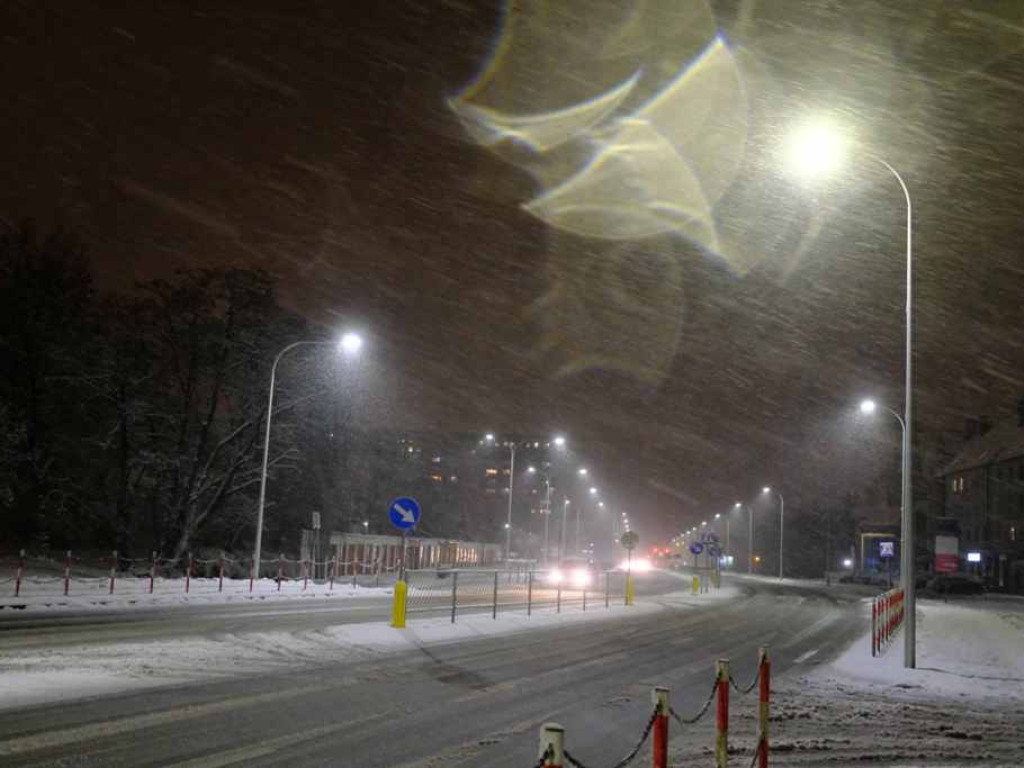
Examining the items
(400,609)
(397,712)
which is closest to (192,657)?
(397,712)

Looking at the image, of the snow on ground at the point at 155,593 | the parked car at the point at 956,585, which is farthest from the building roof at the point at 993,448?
the snow on ground at the point at 155,593

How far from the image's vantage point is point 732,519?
152000mm

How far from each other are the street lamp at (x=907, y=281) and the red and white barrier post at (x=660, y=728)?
42.7 feet

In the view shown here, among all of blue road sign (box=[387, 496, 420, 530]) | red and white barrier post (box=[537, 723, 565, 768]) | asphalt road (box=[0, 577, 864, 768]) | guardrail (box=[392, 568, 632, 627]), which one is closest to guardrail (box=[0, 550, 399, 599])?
guardrail (box=[392, 568, 632, 627])

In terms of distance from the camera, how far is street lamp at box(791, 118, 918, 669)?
650 inches

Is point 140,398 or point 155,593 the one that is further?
point 140,398

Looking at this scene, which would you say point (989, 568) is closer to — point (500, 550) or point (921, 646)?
point (500, 550)

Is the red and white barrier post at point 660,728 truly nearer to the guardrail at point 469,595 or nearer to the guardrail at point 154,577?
the guardrail at point 469,595

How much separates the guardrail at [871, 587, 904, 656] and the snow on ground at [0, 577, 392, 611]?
18.7 m

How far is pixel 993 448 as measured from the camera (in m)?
77.8

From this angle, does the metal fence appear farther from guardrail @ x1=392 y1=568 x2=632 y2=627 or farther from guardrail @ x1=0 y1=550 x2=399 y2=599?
guardrail @ x1=0 y1=550 x2=399 y2=599

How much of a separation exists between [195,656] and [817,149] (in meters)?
13.1

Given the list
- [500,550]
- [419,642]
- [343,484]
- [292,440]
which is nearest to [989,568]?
[500,550]

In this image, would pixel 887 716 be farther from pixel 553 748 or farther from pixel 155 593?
pixel 155 593
